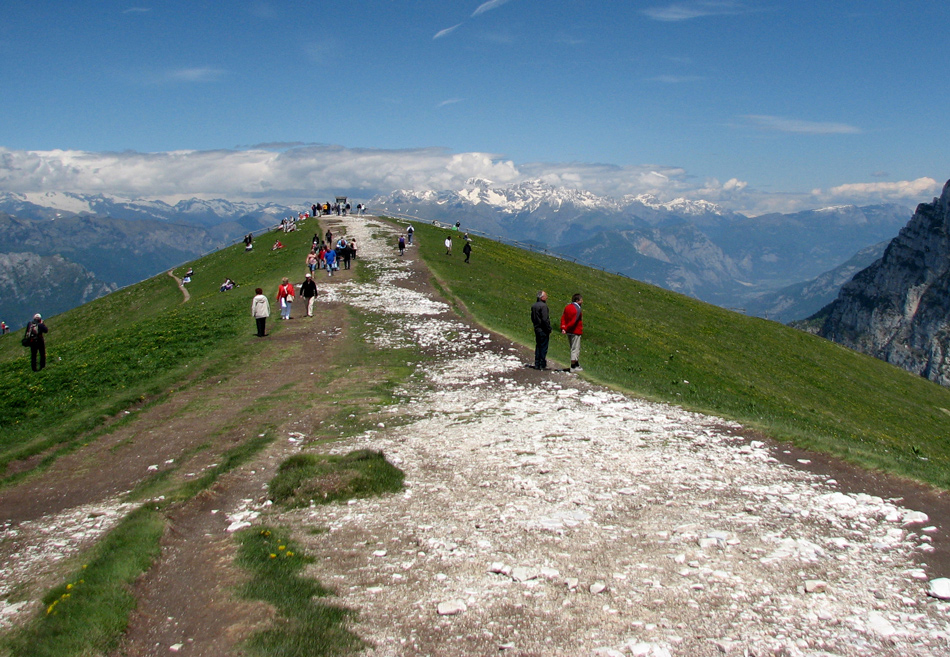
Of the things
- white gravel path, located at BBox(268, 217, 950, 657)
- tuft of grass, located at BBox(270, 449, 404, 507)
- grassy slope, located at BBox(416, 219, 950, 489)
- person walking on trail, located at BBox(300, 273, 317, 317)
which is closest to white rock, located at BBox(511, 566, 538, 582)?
white gravel path, located at BBox(268, 217, 950, 657)

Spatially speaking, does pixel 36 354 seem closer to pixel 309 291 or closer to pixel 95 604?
pixel 309 291

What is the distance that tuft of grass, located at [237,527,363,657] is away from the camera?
8.64 m

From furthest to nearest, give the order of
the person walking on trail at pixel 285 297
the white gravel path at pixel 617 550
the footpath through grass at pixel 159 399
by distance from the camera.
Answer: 1. the person walking on trail at pixel 285 297
2. the footpath through grass at pixel 159 399
3. the white gravel path at pixel 617 550

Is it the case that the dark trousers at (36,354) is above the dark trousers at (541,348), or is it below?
below

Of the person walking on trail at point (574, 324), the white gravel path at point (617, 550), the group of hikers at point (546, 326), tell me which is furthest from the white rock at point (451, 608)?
the person walking on trail at point (574, 324)

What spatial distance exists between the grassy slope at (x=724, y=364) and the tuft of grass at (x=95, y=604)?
16079 millimetres

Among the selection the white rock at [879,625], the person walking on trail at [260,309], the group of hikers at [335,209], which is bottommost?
the white rock at [879,625]

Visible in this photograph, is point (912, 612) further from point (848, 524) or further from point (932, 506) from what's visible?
point (932, 506)

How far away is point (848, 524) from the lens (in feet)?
39.6

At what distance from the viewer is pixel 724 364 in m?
42.5

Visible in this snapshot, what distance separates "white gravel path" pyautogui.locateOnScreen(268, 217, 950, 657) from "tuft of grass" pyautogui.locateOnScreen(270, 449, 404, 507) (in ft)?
1.63

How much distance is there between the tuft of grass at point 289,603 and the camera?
8.64 metres

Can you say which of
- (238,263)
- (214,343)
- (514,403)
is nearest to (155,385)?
(214,343)

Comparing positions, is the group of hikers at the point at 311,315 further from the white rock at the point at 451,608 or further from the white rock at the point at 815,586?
the white rock at the point at 451,608
